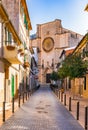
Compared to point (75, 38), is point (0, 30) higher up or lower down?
lower down

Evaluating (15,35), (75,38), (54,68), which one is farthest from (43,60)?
(15,35)

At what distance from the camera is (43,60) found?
3861 inches

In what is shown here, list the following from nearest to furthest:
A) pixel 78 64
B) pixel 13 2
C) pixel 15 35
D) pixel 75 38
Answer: pixel 15 35 → pixel 78 64 → pixel 13 2 → pixel 75 38

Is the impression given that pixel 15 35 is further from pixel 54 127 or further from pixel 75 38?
pixel 75 38

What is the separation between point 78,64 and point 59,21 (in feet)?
231

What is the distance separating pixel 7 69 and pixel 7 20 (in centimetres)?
400

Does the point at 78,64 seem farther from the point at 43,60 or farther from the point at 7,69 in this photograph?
the point at 43,60

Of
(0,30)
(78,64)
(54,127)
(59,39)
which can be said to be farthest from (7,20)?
(59,39)

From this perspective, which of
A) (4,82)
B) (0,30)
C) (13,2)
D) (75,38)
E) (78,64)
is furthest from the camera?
(75,38)

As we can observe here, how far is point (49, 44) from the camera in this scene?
316 feet

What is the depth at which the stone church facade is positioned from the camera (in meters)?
94.3

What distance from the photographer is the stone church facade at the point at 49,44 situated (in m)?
94.3

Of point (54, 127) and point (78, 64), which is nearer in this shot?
point (54, 127)

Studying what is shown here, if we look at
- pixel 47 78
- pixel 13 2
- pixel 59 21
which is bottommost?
pixel 47 78
